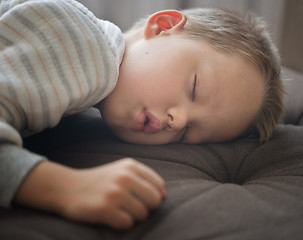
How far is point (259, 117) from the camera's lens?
3.08 ft

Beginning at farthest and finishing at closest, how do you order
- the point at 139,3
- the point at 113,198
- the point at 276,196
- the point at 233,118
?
the point at 139,3, the point at 233,118, the point at 276,196, the point at 113,198

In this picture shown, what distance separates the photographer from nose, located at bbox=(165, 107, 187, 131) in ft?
2.56

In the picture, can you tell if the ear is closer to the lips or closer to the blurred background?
the lips

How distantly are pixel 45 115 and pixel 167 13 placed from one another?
1.50ft

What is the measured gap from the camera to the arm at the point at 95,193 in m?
0.48

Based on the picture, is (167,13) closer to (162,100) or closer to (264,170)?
(162,100)

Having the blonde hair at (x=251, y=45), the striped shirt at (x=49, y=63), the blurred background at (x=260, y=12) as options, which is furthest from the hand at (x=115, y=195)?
the blurred background at (x=260, y=12)

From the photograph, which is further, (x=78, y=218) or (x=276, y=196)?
(x=276, y=196)

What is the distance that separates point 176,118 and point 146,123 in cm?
8

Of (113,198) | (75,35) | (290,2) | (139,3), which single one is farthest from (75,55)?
(290,2)

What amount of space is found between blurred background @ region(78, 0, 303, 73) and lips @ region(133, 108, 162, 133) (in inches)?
46.1

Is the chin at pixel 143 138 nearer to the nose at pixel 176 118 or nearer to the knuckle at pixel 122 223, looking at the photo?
the nose at pixel 176 118

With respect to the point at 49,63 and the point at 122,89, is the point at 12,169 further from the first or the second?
the point at 122,89

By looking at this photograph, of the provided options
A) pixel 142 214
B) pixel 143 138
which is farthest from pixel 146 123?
pixel 142 214
